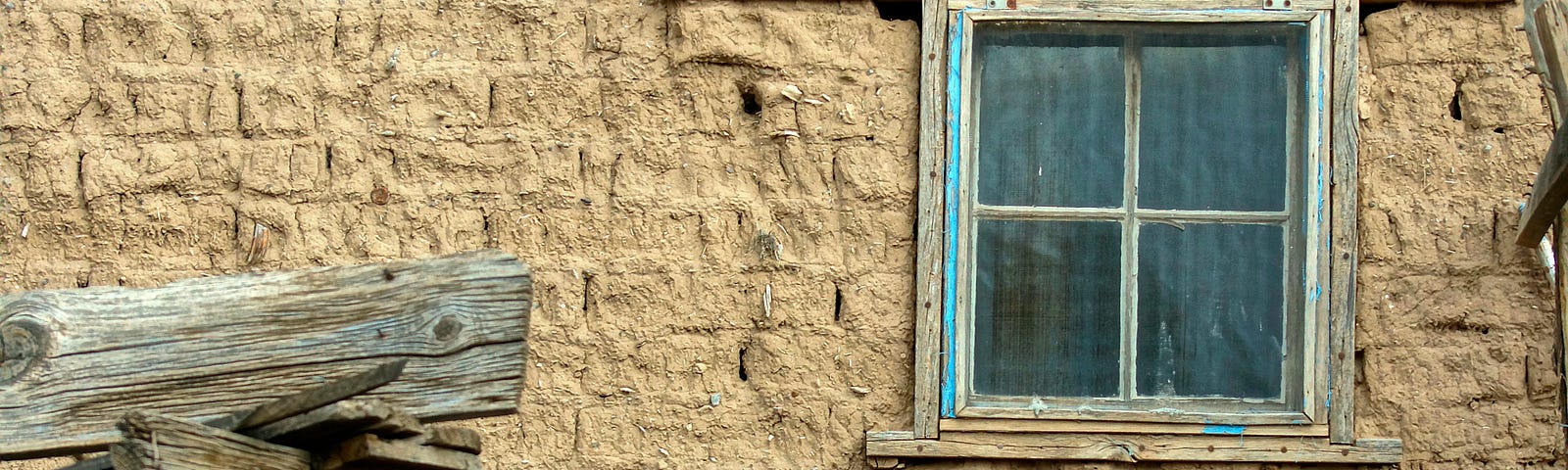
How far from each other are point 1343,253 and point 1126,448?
2.51ft

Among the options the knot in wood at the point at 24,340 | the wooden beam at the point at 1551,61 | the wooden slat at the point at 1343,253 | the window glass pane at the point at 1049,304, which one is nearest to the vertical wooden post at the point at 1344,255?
the wooden slat at the point at 1343,253

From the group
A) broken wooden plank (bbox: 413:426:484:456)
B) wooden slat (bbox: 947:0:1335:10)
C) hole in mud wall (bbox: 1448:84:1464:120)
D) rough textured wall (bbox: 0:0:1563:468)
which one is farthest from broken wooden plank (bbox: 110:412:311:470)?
hole in mud wall (bbox: 1448:84:1464:120)

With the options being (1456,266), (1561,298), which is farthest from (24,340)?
(1456,266)

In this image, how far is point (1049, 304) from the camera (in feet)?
15.4

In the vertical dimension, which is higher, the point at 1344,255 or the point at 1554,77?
the point at 1554,77

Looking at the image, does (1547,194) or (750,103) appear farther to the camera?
(750,103)

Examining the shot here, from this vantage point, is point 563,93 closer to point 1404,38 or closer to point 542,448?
point 542,448

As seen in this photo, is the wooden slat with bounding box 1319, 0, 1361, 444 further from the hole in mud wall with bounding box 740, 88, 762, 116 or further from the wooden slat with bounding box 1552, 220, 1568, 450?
the hole in mud wall with bounding box 740, 88, 762, 116

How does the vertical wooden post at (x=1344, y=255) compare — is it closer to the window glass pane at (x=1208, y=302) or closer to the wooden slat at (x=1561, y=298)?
the window glass pane at (x=1208, y=302)

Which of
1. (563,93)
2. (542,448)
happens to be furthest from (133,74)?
(542,448)

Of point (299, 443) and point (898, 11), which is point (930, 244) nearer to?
point (898, 11)

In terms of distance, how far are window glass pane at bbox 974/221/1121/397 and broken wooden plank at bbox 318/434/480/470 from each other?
7.45 ft

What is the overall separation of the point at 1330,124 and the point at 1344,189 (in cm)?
18

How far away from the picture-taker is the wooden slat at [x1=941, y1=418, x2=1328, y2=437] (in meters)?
4.54
